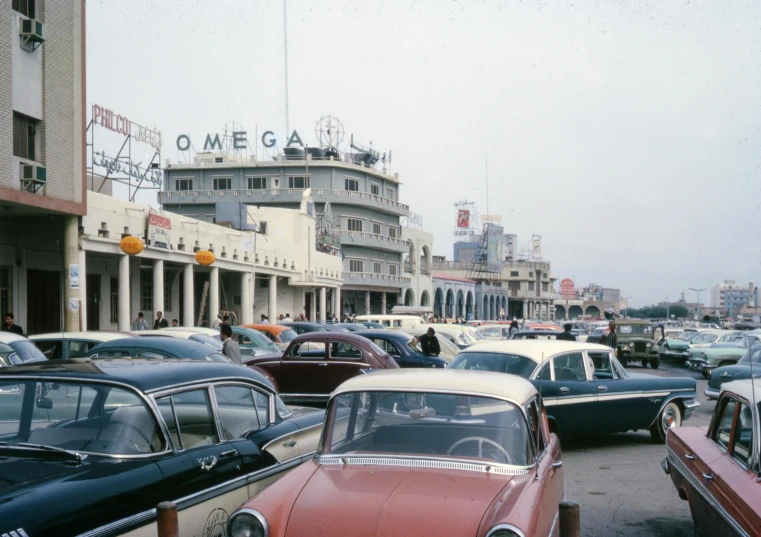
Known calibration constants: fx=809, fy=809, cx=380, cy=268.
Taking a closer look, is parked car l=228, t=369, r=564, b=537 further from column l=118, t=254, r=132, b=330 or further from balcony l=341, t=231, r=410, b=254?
balcony l=341, t=231, r=410, b=254

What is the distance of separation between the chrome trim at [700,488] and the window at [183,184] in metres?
74.6

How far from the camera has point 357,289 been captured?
7769 cm

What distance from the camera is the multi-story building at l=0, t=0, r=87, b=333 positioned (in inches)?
849

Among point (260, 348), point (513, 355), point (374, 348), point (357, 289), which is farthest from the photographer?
point (357, 289)

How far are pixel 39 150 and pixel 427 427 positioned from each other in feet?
68.3

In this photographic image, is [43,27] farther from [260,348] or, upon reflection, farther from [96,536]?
[96,536]

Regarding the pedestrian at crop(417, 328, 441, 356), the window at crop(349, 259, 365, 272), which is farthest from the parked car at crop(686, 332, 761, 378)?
the window at crop(349, 259, 365, 272)

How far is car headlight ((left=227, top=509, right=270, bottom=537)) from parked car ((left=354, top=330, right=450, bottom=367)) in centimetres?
1334

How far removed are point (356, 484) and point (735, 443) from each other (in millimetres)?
2770

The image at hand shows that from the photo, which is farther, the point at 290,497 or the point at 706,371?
the point at 706,371

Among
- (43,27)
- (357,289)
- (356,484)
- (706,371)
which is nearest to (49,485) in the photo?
(356,484)

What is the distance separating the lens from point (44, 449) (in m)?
4.85

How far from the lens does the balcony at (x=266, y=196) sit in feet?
246

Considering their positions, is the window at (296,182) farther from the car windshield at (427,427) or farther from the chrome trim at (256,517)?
the chrome trim at (256,517)
